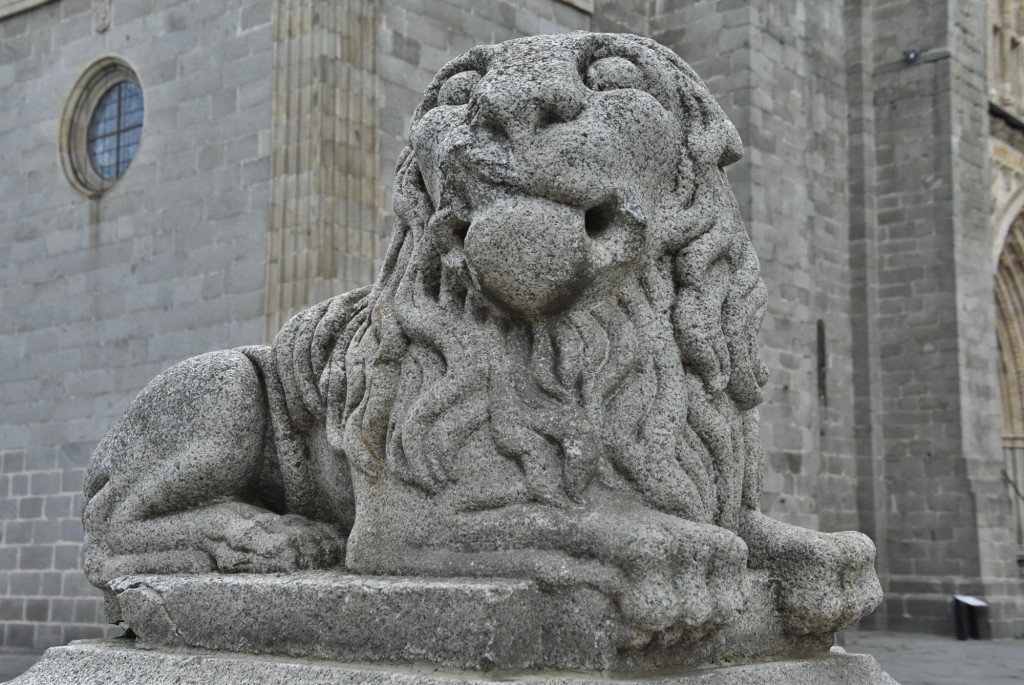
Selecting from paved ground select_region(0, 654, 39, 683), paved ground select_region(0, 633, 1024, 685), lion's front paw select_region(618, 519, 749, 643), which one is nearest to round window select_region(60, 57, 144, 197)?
paved ground select_region(0, 654, 39, 683)

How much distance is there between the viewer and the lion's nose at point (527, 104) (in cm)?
295

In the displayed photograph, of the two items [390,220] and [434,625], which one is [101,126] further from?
[434,625]

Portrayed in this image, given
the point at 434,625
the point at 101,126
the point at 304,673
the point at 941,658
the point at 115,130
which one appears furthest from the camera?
the point at 101,126

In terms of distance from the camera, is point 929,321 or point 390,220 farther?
point 929,321

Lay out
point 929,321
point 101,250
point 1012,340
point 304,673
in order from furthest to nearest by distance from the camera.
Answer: point 1012,340, point 929,321, point 101,250, point 304,673

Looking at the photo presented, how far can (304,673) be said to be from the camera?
2.84 m

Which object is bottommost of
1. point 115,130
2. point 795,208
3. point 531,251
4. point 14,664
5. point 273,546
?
point 14,664

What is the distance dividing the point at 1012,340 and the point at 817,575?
16426 millimetres

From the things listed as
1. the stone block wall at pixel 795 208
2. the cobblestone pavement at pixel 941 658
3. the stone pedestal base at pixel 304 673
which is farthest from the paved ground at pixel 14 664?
the stone block wall at pixel 795 208

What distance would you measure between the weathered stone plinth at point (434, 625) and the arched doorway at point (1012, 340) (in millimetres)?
15694

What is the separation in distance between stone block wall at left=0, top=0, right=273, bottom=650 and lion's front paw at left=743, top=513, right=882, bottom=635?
7.42m

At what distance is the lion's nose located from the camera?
116 inches

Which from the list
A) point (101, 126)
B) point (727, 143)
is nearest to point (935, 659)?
point (727, 143)

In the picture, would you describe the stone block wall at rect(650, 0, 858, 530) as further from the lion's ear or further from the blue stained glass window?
the lion's ear
